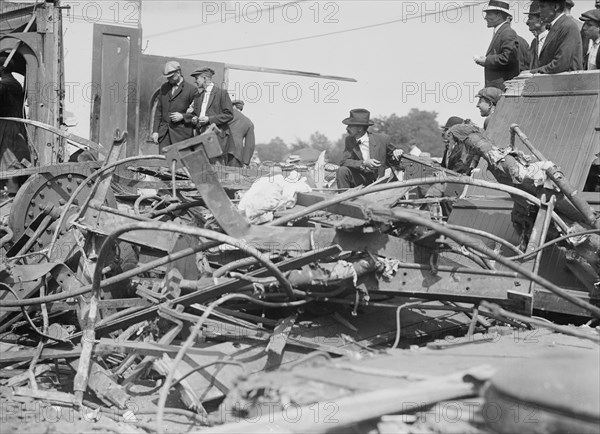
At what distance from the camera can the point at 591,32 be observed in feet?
30.1

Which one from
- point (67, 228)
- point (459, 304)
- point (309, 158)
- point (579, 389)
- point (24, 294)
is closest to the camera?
point (579, 389)

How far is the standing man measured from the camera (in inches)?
465

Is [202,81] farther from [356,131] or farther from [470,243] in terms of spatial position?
[470,243]

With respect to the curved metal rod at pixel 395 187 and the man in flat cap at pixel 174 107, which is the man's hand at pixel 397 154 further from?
the curved metal rod at pixel 395 187

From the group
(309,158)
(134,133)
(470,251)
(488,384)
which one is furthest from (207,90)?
(488,384)

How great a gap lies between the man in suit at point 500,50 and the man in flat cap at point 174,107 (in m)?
4.21

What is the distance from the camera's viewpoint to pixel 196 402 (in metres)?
4.97

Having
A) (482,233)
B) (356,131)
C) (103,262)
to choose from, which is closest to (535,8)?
(356,131)

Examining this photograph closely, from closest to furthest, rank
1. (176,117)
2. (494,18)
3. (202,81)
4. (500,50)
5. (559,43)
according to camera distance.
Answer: (559,43)
(500,50)
(494,18)
(176,117)
(202,81)

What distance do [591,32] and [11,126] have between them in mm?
7705

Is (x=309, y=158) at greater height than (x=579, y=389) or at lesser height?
greater

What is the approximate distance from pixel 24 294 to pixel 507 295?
11.4 ft

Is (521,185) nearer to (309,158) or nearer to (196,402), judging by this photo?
(196,402)

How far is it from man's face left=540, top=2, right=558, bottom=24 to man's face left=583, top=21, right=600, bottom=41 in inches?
48.3
